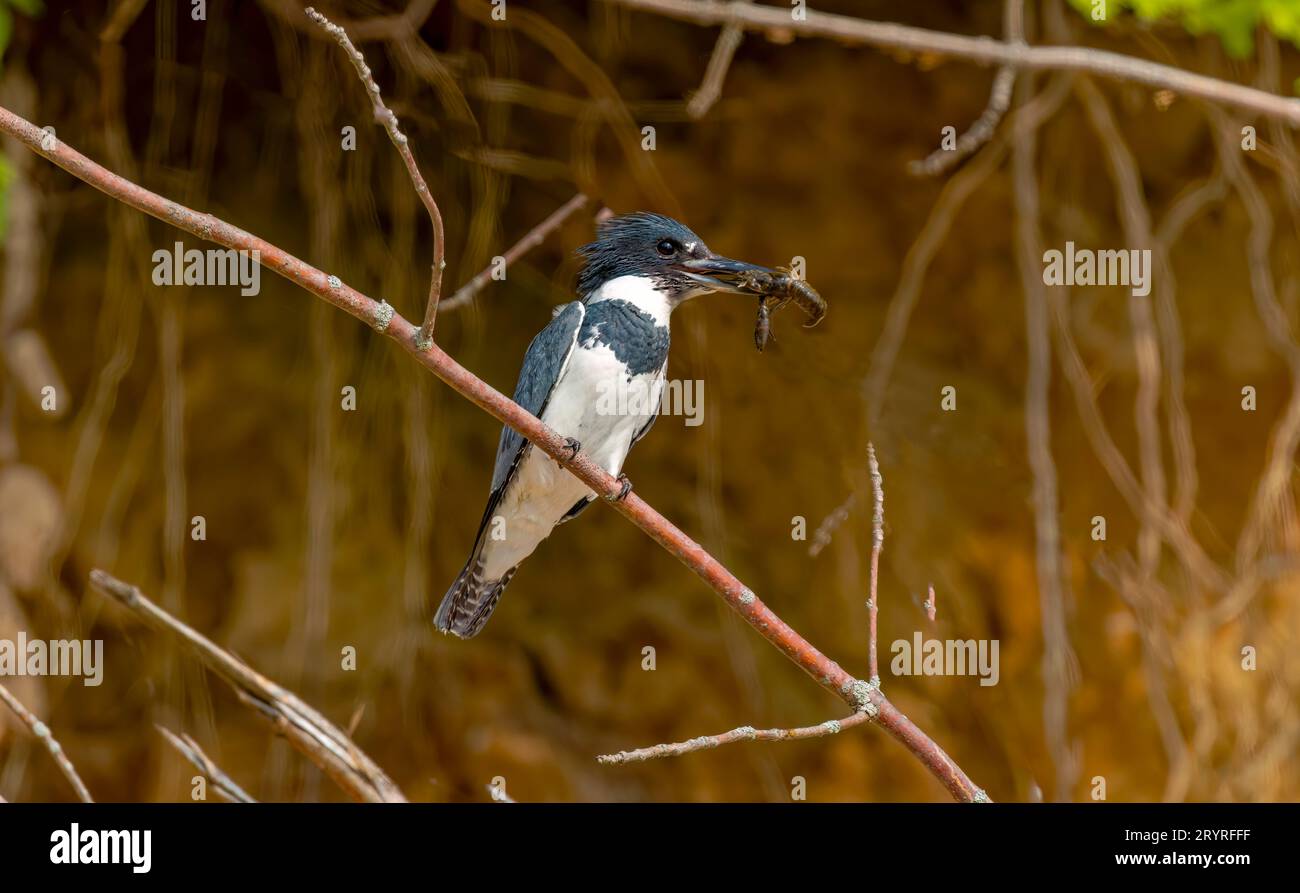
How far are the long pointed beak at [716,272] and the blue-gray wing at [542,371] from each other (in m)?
0.23

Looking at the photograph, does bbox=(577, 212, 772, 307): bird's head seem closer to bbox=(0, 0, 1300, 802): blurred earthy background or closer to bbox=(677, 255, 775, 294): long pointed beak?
bbox=(677, 255, 775, 294): long pointed beak

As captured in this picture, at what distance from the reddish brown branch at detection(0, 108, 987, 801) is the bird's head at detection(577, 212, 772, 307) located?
561mm

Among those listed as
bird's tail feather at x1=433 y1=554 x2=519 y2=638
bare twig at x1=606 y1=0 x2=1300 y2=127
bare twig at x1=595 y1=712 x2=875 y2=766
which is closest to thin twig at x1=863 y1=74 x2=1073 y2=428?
bare twig at x1=606 y1=0 x2=1300 y2=127

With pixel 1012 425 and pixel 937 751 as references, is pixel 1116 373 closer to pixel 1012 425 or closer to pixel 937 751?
pixel 1012 425

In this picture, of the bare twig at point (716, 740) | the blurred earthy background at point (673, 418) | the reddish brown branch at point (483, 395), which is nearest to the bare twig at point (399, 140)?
the reddish brown branch at point (483, 395)

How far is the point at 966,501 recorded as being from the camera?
3.27 metres

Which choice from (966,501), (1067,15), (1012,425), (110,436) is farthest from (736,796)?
(1067,15)

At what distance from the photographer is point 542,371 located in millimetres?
2148

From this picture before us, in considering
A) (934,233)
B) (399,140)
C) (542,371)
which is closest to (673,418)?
(934,233)

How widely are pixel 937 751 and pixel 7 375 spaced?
280cm

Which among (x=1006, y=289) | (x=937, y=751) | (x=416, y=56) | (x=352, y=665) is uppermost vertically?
(x=416, y=56)

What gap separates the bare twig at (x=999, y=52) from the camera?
2.32 m

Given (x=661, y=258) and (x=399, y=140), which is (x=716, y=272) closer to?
(x=661, y=258)

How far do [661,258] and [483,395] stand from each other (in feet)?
2.49
